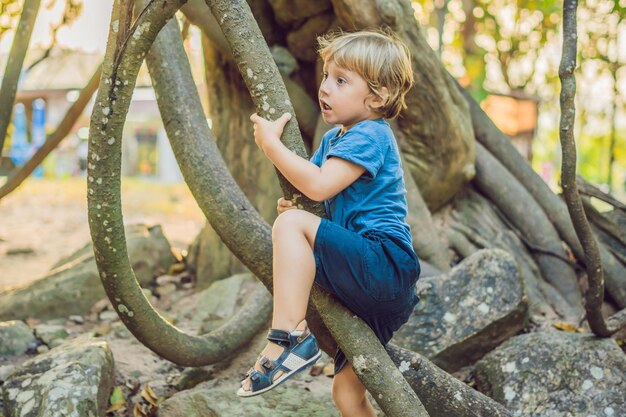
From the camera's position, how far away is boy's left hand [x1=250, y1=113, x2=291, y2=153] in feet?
7.87

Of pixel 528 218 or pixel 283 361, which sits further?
pixel 528 218

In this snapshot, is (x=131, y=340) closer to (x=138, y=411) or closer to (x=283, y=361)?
(x=138, y=411)

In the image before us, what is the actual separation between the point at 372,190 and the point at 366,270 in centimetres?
29

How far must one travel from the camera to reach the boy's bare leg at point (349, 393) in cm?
288

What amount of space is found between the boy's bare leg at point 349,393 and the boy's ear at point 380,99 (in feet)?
3.15

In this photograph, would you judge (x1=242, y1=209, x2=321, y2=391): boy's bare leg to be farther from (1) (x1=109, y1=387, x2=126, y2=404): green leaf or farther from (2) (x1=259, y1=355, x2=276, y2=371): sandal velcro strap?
(1) (x1=109, y1=387, x2=126, y2=404): green leaf

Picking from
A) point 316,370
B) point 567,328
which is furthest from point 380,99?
point 567,328

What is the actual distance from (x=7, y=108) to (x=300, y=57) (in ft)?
6.35

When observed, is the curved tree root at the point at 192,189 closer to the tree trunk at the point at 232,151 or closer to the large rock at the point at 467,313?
the large rock at the point at 467,313

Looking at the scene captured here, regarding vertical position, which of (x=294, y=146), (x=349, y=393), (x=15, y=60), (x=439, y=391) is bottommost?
(x=439, y=391)

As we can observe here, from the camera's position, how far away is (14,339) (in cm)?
461

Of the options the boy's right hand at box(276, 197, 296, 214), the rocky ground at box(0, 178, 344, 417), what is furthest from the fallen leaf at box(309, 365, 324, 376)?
the boy's right hand at box(276, 197, 296, 214)

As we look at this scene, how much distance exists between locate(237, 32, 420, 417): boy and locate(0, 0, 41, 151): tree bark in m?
3.06

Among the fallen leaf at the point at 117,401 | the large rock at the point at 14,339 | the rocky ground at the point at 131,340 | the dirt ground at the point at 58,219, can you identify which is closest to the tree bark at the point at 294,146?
the rocky ground at the point at 131,340
